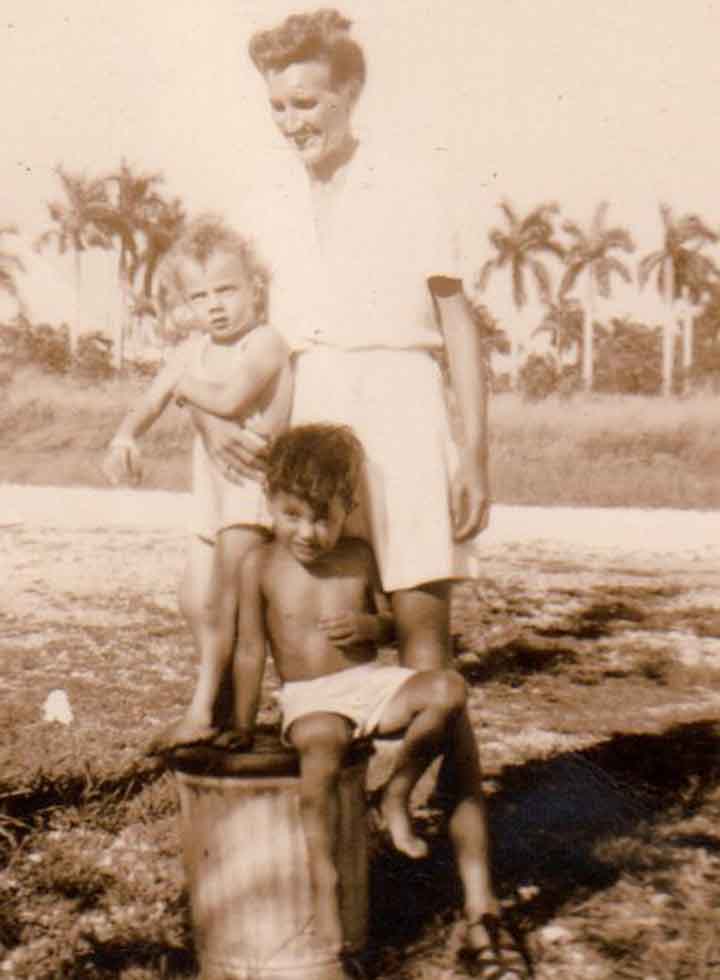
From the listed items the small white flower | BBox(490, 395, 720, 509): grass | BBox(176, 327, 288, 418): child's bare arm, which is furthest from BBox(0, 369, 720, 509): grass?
BBox(176, 327, 288, 418): child's bare arm

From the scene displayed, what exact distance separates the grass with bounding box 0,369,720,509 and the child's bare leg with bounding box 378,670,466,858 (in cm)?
1385

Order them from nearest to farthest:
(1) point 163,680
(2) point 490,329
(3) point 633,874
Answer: (3) point 633,874, (1) point 163,680, (2) point 490,329

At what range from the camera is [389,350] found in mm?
3352

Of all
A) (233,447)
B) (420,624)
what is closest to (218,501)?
(233,447)

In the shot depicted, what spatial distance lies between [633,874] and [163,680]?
317 centimetres

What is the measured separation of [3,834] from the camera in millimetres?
4160

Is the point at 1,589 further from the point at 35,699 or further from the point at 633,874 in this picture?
the point at 633,874

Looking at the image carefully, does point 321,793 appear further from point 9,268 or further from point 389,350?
point 9,268

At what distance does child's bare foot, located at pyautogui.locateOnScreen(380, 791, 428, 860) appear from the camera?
3.12m

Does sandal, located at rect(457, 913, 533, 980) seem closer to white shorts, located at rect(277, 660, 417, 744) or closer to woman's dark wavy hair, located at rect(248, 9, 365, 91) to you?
white shorts, located at rect(277, 660, 417, 744)

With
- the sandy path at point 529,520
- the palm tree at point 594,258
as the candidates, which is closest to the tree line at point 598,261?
the palm tree at point 594,258

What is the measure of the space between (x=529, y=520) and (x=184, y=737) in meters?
11.7

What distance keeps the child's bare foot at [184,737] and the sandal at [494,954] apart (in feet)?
2.37

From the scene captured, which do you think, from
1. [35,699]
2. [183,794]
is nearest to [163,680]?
[35,699]
